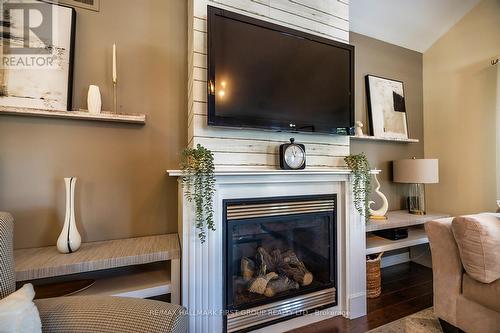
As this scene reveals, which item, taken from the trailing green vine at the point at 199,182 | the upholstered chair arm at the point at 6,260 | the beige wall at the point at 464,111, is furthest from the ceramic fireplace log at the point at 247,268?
the beige wall at the point at 464,111

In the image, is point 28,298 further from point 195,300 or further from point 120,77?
point 120,77

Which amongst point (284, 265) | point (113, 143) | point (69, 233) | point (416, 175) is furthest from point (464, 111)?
point (69, 233)

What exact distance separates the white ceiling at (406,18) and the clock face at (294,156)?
1.81 meters

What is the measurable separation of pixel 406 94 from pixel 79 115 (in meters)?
3.48

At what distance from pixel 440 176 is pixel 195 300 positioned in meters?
3.16

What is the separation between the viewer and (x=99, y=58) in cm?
173

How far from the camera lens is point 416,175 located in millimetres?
2633

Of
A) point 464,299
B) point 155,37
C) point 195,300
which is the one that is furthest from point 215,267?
point 155,37

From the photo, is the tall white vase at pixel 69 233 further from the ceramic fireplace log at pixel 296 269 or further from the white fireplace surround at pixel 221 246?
the ceramic fireplace log at pixel 296 269

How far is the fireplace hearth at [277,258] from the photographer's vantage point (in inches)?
64.6

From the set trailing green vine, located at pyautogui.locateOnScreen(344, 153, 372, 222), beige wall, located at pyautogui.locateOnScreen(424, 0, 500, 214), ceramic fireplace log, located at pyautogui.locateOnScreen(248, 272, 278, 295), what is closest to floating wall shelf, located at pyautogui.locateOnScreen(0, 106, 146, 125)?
ceramic fireplace log, located at pyautogui.locateOnScreen(248, 272, 278, 295)

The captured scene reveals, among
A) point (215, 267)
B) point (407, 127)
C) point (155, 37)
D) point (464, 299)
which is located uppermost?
point (155, 37)

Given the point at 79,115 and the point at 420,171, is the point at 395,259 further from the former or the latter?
the point at 79,115

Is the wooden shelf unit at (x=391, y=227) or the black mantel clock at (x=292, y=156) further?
the wooden shelf unit at (x=391, y=227)
